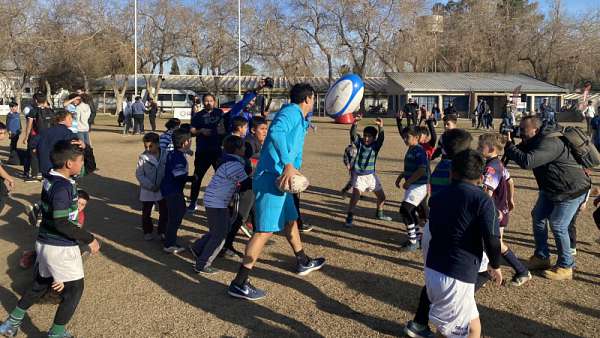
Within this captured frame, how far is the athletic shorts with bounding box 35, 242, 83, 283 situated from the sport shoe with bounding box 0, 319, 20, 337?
17.4 inches

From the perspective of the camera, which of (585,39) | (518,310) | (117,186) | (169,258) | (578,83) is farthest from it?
(578,83)

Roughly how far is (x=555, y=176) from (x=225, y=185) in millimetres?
3259

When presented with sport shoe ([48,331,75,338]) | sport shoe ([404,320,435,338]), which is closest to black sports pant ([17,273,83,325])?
sport shoe ([48,331,75,338])

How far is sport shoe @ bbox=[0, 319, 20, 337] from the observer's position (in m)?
3.72

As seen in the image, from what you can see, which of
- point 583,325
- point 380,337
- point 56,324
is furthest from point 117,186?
point 583,325

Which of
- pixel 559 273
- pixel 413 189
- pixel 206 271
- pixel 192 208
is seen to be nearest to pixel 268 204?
pixel 206 271

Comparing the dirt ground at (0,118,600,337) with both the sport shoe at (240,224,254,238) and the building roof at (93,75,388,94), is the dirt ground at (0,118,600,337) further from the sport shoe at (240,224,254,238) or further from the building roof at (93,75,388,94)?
the building roof at (93,75,388,94)

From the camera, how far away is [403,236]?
6.64 metres

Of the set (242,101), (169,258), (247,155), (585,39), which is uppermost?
(585,39)

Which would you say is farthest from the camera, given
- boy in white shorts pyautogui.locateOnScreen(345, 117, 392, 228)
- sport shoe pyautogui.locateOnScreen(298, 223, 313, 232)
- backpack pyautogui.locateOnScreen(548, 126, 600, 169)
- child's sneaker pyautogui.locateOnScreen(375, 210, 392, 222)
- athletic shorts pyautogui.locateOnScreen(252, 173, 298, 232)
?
child's sneaker pyautogui.locateOnScreen(375, 210, 392, 222)

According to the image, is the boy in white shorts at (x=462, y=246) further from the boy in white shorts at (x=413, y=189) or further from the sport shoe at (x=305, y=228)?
the sport shoe at (x=305, y=228)

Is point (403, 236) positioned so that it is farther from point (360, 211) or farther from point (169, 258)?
point (169, 258)

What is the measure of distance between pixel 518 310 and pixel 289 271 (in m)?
2.21

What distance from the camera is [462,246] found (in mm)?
3129
